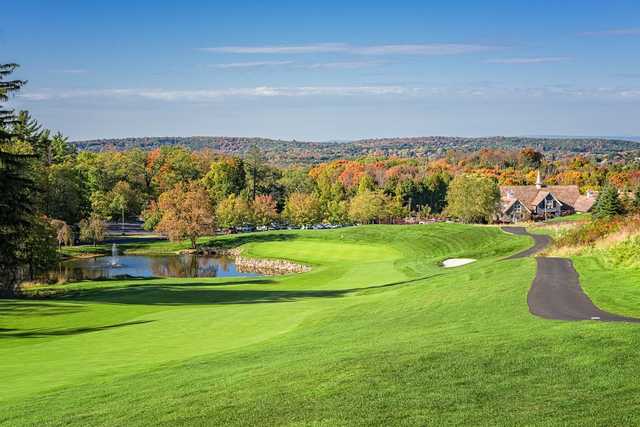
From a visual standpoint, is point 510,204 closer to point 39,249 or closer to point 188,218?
point 188,218

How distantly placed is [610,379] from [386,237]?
61.0 meters

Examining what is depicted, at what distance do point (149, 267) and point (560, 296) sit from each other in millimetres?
53106

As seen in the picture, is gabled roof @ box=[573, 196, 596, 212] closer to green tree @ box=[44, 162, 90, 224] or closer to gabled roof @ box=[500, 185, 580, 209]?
gabled roof @ box=[500, 185, 580, 209]

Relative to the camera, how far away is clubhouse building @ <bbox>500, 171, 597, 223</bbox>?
10556cm

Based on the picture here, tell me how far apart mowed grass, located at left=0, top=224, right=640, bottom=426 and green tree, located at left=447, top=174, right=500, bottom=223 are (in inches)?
2522

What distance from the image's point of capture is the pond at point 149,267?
60831mm

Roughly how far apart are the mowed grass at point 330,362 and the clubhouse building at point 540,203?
80738 millimetres

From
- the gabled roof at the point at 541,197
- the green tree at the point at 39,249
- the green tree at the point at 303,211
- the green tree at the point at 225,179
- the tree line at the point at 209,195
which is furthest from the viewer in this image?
the green tree at the point at 225,179

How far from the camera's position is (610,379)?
11.1m

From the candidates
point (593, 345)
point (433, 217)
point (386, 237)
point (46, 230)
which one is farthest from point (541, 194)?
point (593, 345)

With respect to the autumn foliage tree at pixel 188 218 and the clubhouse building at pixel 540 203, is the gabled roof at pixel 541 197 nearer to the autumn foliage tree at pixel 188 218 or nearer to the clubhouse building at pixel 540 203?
the clubhouse building at pixel 540 203

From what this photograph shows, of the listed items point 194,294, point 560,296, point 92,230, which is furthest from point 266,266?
point 560,296

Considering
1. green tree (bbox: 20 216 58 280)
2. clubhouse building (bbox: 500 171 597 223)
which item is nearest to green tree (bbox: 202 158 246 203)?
clubhouse building (bbox: 500 171 597 223)

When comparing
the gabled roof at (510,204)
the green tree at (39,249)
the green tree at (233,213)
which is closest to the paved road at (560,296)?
the green tree at (39,249)
